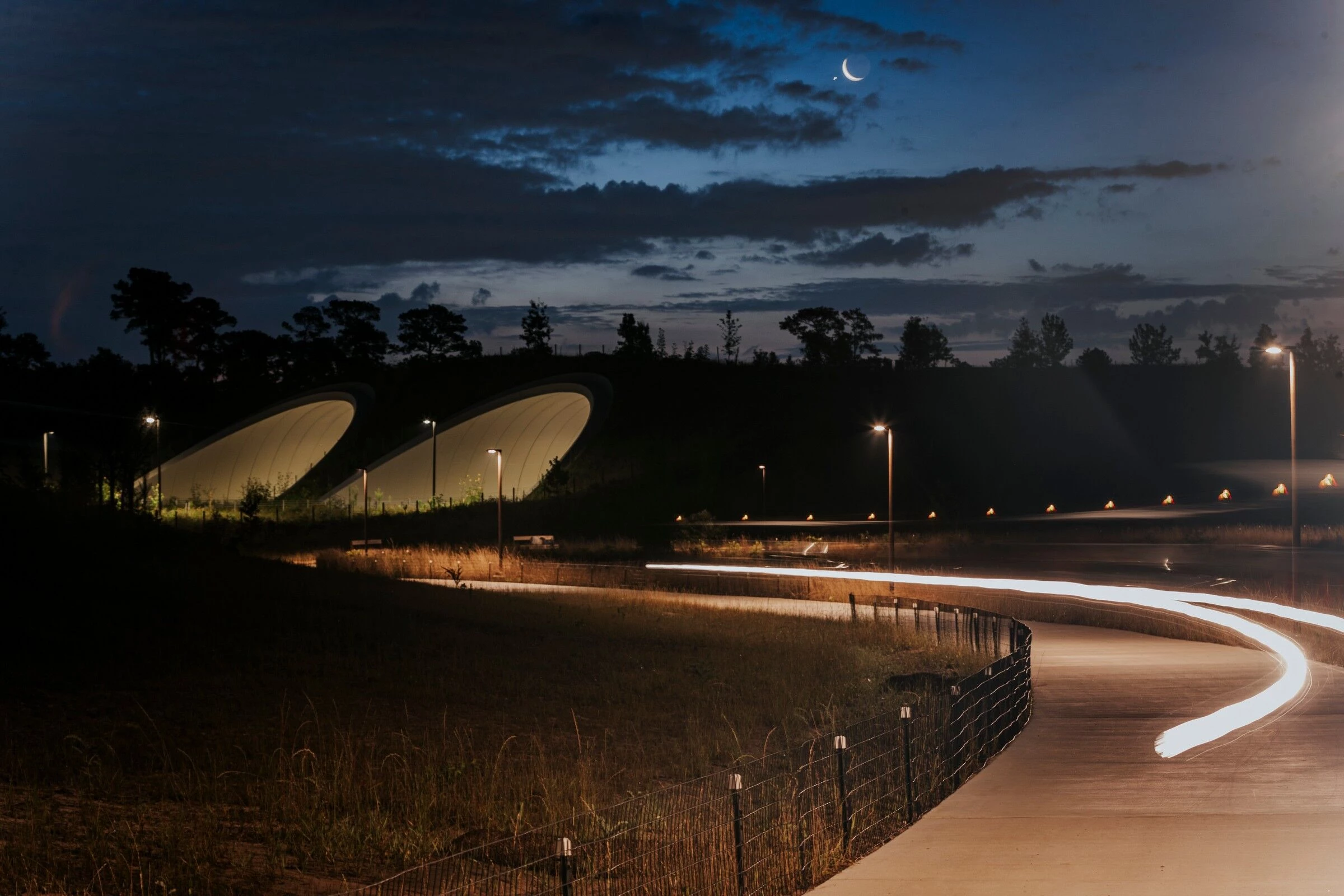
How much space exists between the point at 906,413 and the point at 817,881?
98.7 m

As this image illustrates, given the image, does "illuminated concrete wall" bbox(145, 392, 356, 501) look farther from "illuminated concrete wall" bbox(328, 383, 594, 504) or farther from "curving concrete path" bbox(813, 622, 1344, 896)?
"curving concrete path" bbox(813, 622, 1344, 896)

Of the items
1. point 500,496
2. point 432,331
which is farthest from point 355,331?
point 500,496

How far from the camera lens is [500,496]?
1905 inches

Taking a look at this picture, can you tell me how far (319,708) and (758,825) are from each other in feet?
25.4

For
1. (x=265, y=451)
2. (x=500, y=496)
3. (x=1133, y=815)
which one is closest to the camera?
(x=1133, y=815)

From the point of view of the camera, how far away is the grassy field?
34.4ft

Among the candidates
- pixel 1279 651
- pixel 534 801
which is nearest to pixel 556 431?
pixel 1279 651

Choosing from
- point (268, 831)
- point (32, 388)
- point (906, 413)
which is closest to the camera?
point (268, 831)

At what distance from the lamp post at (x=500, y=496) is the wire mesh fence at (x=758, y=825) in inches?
1387

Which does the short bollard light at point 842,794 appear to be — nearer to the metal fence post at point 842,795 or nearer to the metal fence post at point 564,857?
the metal fence post at point 842,795

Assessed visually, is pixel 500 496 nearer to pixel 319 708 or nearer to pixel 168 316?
pixel 319 708

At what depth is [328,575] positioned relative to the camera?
33125mm

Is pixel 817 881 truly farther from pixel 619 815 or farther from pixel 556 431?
pixel 556 431

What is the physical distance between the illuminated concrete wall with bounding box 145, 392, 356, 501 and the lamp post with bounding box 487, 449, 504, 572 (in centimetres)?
2003
